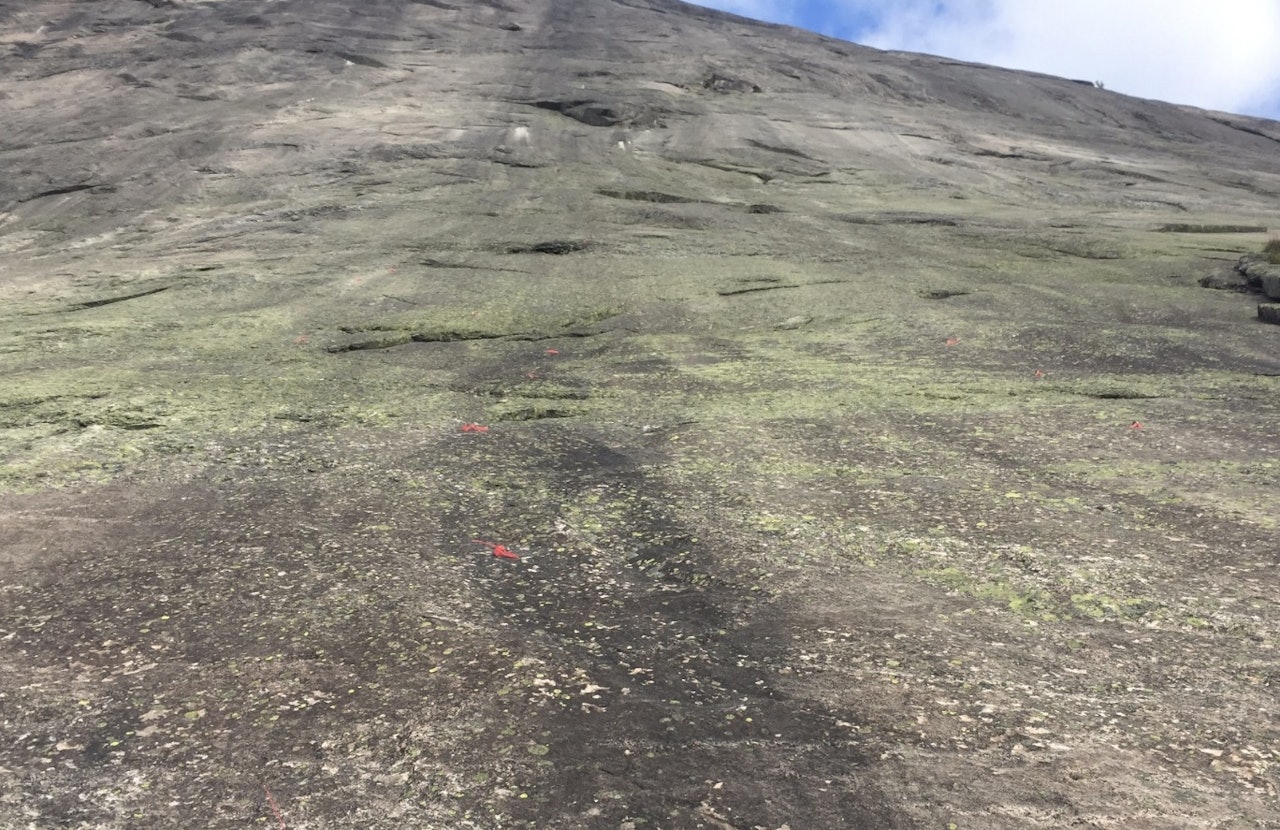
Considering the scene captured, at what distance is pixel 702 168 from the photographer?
1199 inches

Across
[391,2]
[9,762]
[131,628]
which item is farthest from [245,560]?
[391,2]

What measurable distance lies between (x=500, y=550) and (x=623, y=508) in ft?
4.45

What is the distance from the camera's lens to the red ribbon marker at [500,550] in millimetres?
7897

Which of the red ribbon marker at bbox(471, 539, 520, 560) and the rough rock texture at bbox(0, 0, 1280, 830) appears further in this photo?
the red ribbon marker at bbox(471, 539, 520, 560)

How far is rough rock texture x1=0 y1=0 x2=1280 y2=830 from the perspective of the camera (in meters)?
4.96

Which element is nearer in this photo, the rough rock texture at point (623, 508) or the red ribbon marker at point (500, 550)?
the rough rock texture at point (623, 508)

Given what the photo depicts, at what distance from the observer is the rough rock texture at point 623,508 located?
496cm

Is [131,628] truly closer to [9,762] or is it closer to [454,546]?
[9,762]

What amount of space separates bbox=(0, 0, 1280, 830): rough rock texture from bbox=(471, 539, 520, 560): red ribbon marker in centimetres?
6

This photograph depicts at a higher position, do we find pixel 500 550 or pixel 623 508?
pixel 623 508

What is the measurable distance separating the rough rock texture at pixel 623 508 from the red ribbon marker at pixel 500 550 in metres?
0.06

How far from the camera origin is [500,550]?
26.3ft

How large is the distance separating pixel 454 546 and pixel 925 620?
3.71m

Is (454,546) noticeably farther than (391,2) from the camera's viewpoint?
No
